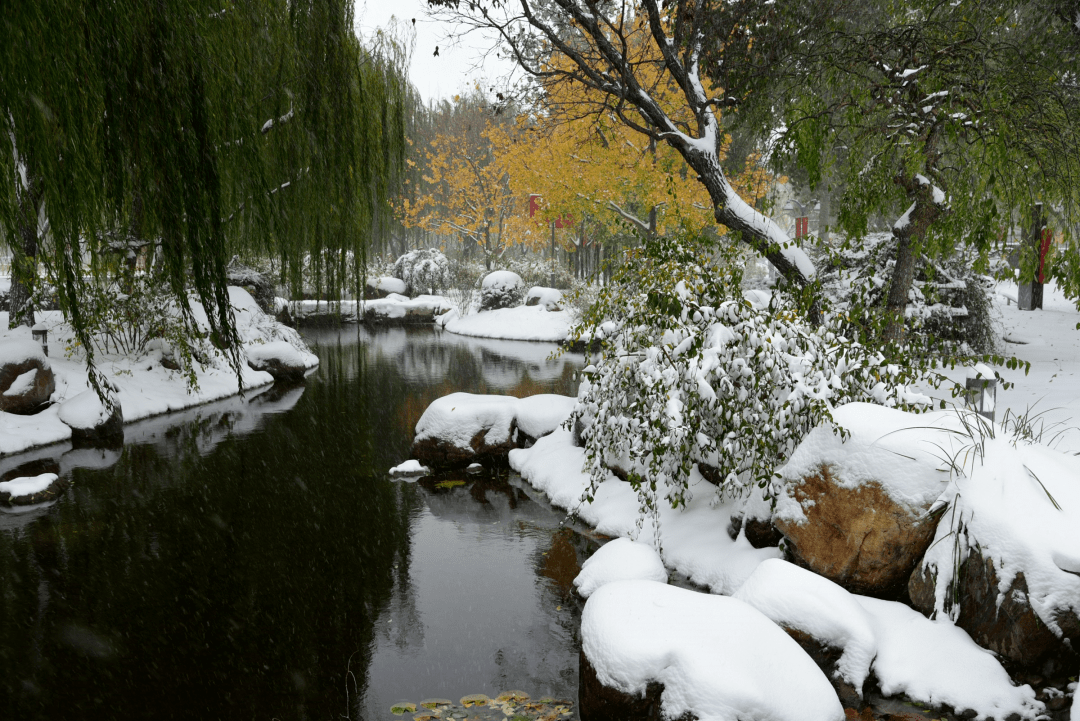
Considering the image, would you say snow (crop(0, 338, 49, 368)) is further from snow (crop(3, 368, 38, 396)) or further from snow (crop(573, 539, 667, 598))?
snow (crop(573, 539, 667, 598))

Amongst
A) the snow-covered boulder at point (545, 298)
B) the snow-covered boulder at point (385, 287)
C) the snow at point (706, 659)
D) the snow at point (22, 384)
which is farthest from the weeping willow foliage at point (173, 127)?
the snow-covered boulder at point (385, 287)

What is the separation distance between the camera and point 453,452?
10.6m

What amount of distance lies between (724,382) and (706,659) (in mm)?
2869

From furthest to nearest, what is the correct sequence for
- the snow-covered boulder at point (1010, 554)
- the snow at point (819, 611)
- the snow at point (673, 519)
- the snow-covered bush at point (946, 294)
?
the snow-covered bush at point (946, 294) → the snow at point (673, 519) → the snow at point (819, 611) → the snow-covered boulder at point (1010, 554)

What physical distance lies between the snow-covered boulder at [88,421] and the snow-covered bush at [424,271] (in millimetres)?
24396

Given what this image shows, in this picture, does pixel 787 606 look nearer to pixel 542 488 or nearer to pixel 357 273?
pixel 357 273

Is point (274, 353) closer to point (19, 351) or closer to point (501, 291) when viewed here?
point (19, 351)

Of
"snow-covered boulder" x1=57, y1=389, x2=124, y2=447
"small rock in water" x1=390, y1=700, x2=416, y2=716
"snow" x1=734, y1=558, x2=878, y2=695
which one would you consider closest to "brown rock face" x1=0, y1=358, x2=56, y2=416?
"snow-covered boulder" x1=57, y1=389, x2=124, y2=447

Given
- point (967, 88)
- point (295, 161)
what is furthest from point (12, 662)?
point (967, 88)

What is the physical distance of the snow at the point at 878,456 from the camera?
5.31 metres

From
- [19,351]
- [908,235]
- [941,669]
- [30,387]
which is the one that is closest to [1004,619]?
[941,669]

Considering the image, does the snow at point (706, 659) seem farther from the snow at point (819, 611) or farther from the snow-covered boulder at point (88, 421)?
the snow-covered boulder at point (88, 421)

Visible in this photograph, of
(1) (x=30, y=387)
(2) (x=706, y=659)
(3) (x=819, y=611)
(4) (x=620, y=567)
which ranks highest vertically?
(1) (x=30, y=387)

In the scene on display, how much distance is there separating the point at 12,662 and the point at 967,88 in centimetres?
1046
